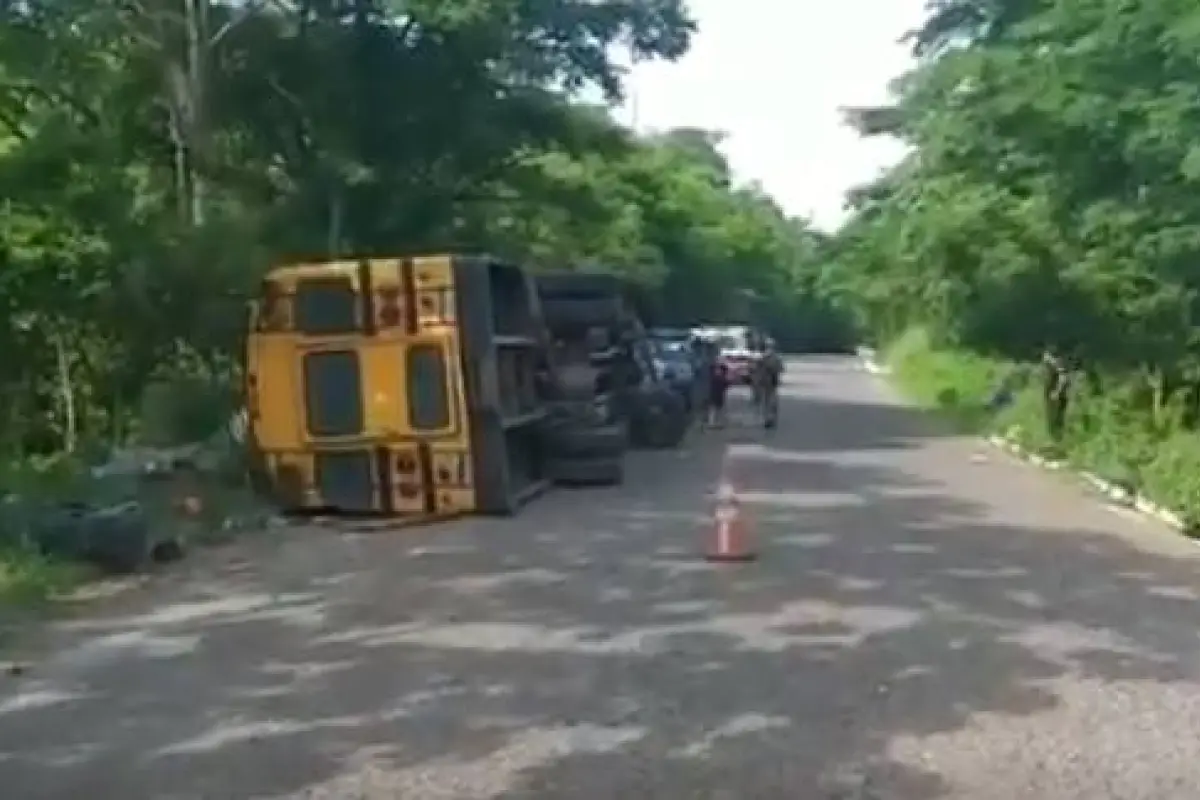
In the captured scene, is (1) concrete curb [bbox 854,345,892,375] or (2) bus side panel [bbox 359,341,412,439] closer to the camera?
(2) bus side panel [bbox 359,341,412,439]

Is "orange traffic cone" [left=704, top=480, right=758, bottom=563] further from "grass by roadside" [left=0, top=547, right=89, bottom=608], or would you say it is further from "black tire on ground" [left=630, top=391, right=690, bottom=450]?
"black tire on ground" [left=630, top=391, right=690, bottom=450]

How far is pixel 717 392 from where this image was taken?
41.5 metres

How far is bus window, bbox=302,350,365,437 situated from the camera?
70.3ft

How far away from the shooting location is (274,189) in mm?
32906

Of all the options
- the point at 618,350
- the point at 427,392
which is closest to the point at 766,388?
the point at 618,350

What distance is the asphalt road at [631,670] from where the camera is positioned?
29.6ft

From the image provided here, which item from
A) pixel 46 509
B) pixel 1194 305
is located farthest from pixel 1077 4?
pixel 46 509

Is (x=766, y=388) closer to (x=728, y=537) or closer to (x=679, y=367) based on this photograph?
(x=679, y=367)

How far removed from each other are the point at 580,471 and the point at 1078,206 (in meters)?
6.57

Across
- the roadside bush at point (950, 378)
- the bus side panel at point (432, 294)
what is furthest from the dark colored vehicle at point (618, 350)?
the bus side panel at point (432, 294)

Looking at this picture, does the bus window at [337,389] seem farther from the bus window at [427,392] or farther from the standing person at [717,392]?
the standing person at [717,392]

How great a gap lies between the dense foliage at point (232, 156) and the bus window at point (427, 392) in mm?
3043

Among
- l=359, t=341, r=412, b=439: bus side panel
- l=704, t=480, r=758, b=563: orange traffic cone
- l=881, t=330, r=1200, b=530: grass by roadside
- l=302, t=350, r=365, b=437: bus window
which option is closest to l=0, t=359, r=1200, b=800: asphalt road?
l=704, t=480, r=758, b=563: orange traffic cone

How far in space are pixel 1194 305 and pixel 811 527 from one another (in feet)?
21.8
